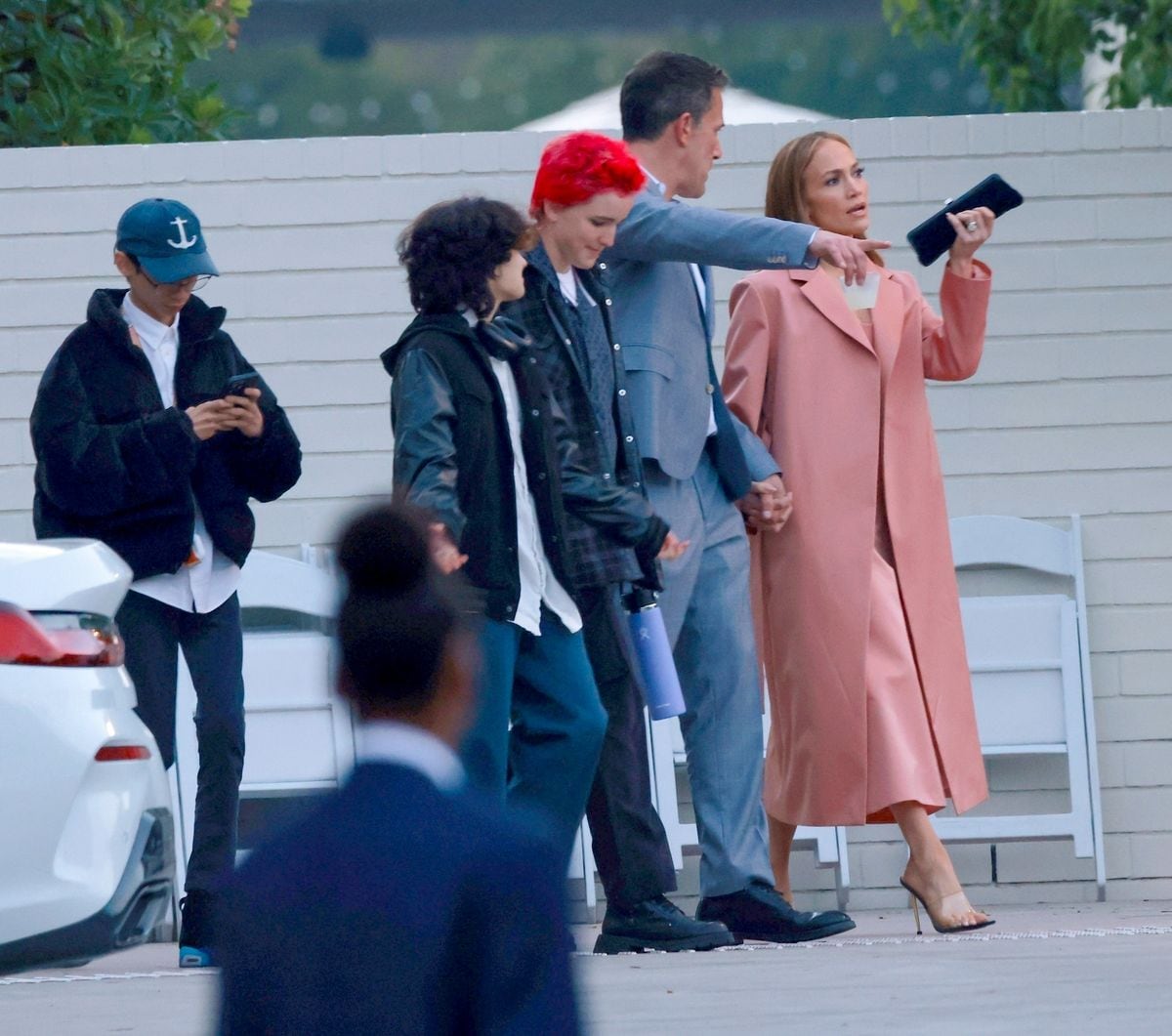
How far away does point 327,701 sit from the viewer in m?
6.73

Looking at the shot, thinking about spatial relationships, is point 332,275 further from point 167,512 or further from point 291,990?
point 291,990

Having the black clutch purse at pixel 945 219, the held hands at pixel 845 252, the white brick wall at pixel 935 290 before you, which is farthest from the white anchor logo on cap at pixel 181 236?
the black clutch purse at pixel 945 219

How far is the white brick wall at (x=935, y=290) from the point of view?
22.2 feet

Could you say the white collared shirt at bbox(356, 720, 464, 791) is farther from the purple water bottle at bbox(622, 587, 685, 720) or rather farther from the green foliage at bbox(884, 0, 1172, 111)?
the green foliage at bbox(884, 0, 1172, 111)

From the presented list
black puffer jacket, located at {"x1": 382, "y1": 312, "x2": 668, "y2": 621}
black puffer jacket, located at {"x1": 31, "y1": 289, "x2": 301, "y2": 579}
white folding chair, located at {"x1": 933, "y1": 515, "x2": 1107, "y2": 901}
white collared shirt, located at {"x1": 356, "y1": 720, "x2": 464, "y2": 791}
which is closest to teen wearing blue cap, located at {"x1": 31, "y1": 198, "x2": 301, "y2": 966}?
black puffer jacket, located at {"x1": 31, "y1": 289, "x2": 301, "y2": 579}

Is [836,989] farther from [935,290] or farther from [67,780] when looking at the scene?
[935,290]

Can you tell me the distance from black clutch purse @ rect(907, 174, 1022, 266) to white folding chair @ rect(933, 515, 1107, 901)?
3.87 feet

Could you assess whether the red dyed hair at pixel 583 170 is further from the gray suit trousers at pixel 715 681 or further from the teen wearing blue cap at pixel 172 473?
the teen wearing blue cap at pixel 172 473

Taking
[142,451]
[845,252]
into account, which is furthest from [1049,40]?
[142,451]

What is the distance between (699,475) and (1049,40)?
5.76 m

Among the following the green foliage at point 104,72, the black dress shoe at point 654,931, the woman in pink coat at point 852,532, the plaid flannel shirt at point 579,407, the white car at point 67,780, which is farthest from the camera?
the green foliage at point 104,72

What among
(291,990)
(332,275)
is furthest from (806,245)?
(291,990)

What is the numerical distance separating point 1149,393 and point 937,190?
2.79 feet

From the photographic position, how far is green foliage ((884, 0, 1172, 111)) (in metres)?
9.94
